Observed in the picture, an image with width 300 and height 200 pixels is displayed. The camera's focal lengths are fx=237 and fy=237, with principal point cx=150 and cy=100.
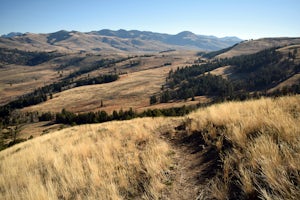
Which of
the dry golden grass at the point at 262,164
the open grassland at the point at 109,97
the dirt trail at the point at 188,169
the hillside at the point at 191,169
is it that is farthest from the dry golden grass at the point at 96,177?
the open grassland at the point at 109,97

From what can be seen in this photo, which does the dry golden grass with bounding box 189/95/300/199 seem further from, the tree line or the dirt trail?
the tree line

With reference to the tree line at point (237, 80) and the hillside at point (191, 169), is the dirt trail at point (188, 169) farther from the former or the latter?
the tree line at point (237, 80)

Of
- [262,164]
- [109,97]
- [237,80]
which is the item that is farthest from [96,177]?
[237,80]

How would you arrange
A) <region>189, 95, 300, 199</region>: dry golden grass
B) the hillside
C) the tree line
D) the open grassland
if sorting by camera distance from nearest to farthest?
<region>189, 95, 300, 199</region>: dry golden grass
the hillside
the open grassland
the tree line

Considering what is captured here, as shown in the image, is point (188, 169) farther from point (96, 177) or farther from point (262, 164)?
point (96, 177)

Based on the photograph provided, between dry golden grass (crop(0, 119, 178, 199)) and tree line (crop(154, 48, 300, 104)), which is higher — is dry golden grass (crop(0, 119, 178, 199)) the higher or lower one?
the higher one

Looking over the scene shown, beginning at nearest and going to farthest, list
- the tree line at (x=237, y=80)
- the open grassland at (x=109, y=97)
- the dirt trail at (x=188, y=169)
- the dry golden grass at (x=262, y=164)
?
the dry golden grass at (x=262, y=164)
the dirt trail at (x=188, y=169)
the open grassland at (x=109, y=97)
the tree line at (x=237, y=80)

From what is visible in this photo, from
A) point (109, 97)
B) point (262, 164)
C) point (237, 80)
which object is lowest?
point (109, 97)

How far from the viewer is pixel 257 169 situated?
15.9ft

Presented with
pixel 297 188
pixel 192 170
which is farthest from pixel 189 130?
pixel 297 188

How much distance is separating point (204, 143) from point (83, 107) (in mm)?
132296

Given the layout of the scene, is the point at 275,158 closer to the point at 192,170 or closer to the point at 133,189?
the point at 192,170

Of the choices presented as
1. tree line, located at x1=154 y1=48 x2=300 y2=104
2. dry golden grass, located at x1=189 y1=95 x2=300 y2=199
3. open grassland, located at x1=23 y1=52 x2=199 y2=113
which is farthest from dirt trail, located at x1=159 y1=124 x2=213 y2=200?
open grassland, located at x1=23 y1=52 x2=199 y2=113

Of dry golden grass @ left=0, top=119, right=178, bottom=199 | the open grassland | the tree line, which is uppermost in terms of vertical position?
dry golden grass @ left=0, top=119, right=178, bottom=199
